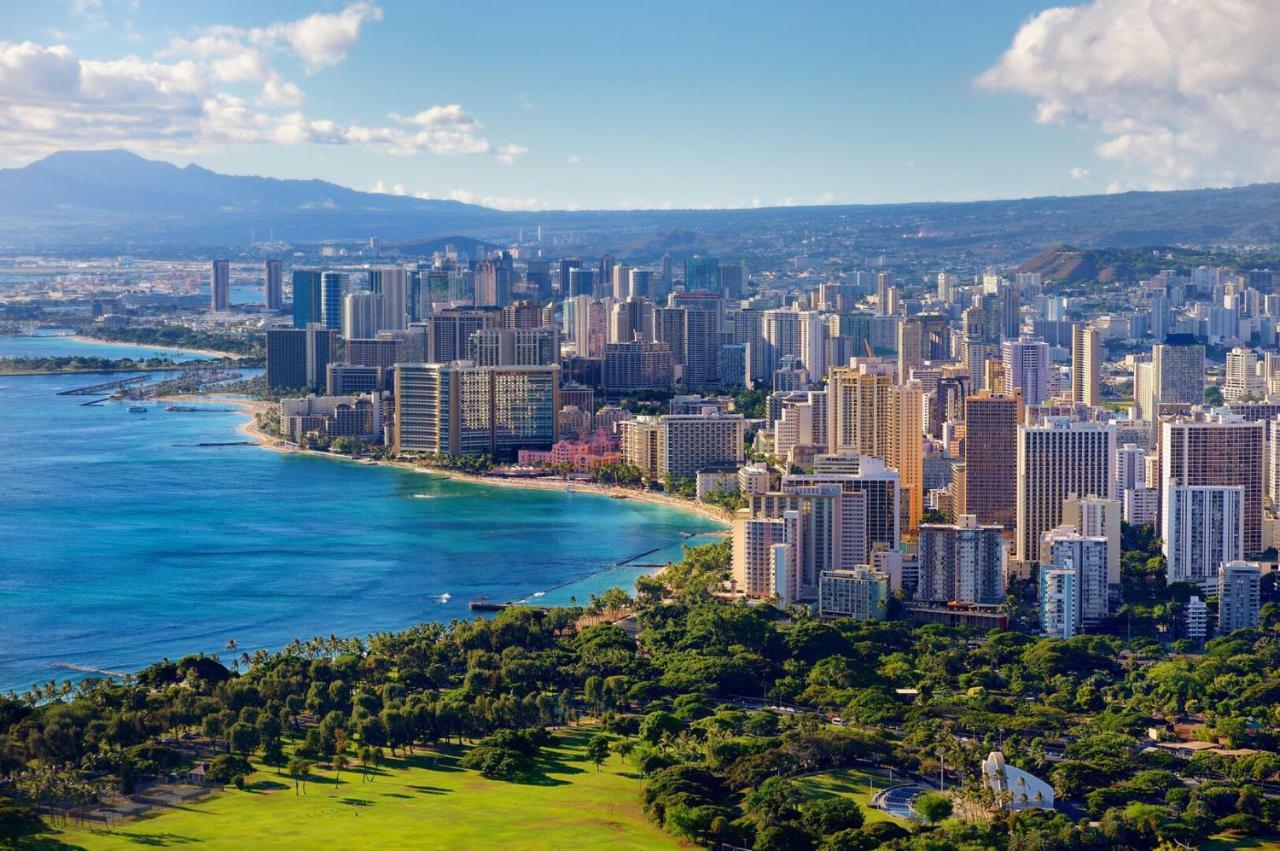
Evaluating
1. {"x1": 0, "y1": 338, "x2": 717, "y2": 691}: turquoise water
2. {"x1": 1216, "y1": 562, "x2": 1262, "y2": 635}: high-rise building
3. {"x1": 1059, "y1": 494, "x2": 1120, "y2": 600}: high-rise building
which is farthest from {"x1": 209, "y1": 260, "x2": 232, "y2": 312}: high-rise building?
{"x1": 1216, "y1": 562, "x2": 1262, "y2": 635}: high-rise building

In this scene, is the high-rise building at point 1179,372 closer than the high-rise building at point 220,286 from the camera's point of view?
Yes

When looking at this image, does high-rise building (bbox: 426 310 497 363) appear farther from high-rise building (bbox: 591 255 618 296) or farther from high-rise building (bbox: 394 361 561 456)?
high-rise building (bbox: 591 255 618 296)

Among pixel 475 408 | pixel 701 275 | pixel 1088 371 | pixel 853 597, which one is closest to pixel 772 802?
pixel 853 597

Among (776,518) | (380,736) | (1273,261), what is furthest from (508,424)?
(1273,261)

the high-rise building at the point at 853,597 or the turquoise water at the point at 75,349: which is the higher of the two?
the turquoise water at the point at 75,349

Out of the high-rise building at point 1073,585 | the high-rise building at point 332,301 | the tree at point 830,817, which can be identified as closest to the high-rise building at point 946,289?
the high-rise building at point 332,301

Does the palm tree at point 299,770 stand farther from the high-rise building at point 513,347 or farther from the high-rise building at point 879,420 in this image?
the high-rise building at point 513,347
